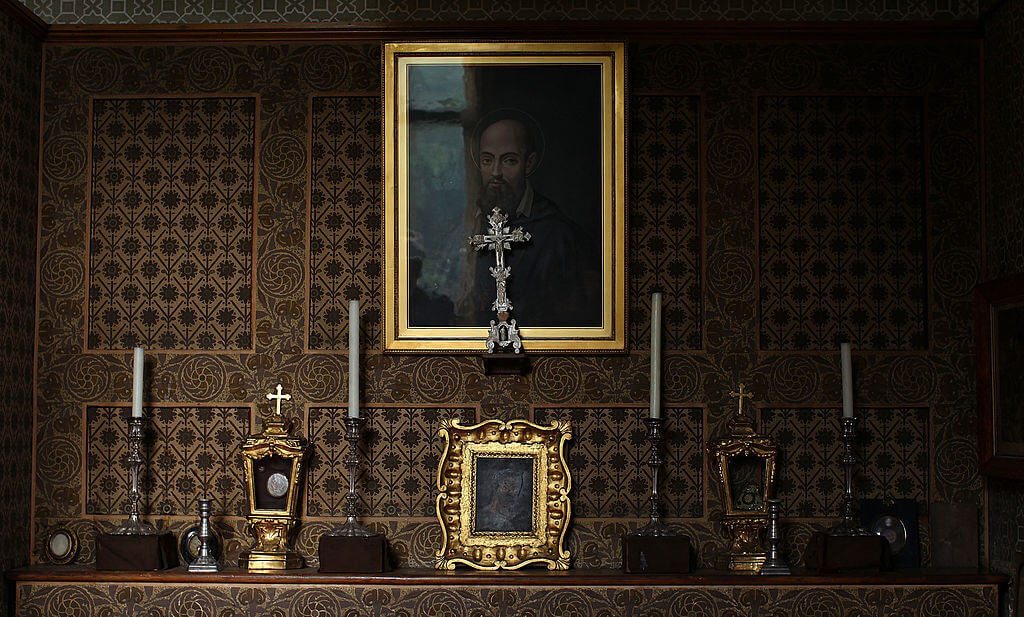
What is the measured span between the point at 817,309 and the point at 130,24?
3.27 metres

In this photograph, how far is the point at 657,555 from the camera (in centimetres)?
431

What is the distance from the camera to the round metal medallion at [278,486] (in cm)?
448

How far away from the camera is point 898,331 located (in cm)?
460

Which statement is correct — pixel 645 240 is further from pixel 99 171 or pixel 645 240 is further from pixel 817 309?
pixel 99 171

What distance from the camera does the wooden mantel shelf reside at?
4.20 m

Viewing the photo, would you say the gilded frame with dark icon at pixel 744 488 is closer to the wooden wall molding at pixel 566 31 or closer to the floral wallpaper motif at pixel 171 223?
the wooden wall molding at pixel 566 31

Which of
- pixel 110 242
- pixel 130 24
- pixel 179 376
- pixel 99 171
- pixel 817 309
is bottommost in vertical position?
pixel 179 376

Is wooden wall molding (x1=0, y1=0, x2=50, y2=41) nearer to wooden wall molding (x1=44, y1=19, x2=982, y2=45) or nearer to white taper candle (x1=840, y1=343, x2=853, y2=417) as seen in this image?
wooden wall molding (x1=44, y1=19, x2=982, y2=45)

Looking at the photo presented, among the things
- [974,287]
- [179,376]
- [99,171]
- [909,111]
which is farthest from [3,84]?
[974,287]

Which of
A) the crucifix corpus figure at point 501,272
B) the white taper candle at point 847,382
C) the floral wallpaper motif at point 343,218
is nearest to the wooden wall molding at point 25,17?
the floral wallpaper motif at point 343,218

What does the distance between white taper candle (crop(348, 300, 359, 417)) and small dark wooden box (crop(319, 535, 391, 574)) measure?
0.52m

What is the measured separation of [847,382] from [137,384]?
2.95 m

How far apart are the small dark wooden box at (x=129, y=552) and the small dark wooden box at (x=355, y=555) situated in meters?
0.67

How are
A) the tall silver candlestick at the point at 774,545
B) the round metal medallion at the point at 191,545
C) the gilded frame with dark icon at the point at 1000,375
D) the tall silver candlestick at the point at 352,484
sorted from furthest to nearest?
the round metal medallion at the point at 191,545
the tall silver candlestick at the point at 352,484
the tall silver candlestick at the point at 774,545
the gilded frame with dark icon at the point at 1000,375
